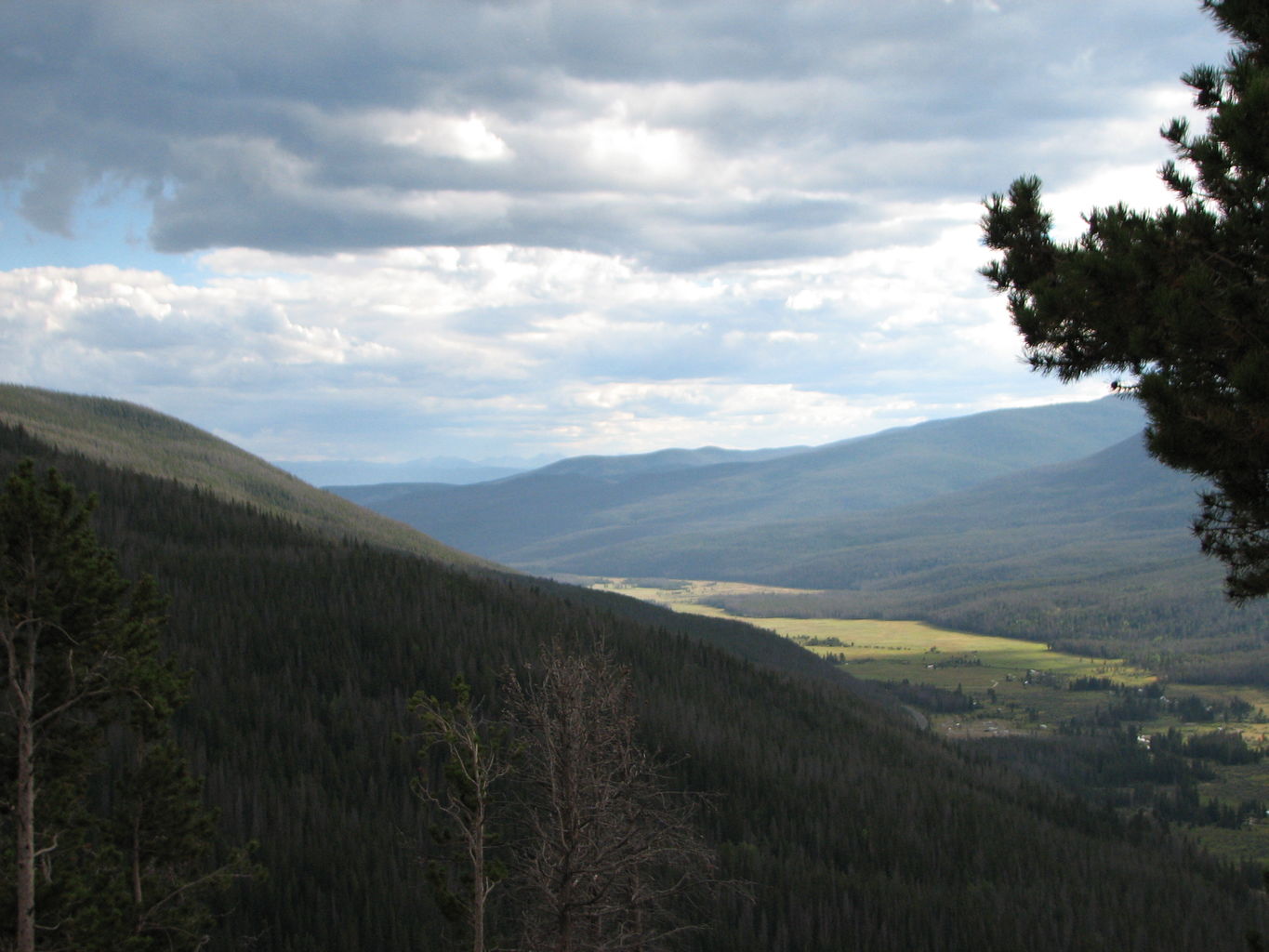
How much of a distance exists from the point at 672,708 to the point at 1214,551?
99.7 m

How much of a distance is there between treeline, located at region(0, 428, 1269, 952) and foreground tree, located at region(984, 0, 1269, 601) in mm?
31067

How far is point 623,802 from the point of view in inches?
1176

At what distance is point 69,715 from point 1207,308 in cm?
2747

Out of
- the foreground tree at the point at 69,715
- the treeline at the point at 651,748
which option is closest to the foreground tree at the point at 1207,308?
the foreground tree at the point at 69,715

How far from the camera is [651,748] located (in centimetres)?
10712

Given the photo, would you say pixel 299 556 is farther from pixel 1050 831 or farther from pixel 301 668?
pixel 1050 831

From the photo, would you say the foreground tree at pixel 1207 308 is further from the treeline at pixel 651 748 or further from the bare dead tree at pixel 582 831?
the treeline at pixel 651 748

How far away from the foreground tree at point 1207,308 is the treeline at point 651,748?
31.1 m

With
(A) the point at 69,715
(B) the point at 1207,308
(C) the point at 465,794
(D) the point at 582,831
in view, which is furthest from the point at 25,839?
(B) the point at 1207,308

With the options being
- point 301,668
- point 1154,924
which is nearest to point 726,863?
point 1154,924

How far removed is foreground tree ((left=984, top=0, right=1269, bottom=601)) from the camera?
1866 centimetres

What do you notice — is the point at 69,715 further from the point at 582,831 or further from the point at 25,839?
the point at 582,831

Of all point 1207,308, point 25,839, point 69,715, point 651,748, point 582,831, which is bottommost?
point 651,748

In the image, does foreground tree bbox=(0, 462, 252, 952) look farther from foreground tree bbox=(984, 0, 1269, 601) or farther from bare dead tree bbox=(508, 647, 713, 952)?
foreground tree bbox=(984, 0, 1269, 601)
